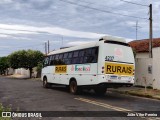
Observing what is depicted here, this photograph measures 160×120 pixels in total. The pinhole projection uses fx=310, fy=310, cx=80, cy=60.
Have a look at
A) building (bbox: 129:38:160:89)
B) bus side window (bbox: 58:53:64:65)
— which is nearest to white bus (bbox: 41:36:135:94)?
bus side window (bbox: 58:53:64:65)

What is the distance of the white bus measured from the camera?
16500mm

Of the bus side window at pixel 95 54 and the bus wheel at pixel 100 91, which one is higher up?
the bus side window at pixel 95 54

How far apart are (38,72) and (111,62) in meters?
38.6

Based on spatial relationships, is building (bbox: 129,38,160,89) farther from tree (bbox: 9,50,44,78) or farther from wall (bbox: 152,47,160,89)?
tree (bbox: 9,50,44,78)

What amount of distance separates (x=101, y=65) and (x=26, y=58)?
4300 centimetres

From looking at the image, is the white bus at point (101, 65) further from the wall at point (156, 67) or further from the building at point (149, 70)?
the wall at point (156, 67)

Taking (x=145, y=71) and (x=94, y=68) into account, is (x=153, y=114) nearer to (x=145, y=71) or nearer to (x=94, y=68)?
(x=94, y=68)

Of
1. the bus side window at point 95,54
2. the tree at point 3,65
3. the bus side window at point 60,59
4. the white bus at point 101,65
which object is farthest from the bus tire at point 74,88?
the tree at point 3,65

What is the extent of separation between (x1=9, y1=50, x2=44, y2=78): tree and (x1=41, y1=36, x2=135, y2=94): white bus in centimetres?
3820

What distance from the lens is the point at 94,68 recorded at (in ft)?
55.3

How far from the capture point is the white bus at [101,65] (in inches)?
650

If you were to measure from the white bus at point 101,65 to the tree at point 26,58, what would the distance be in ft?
125

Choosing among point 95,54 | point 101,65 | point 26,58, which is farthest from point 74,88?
point 26,58

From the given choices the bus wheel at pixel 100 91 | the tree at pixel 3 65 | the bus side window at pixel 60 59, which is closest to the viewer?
the bus wheel at pixel 100 91
